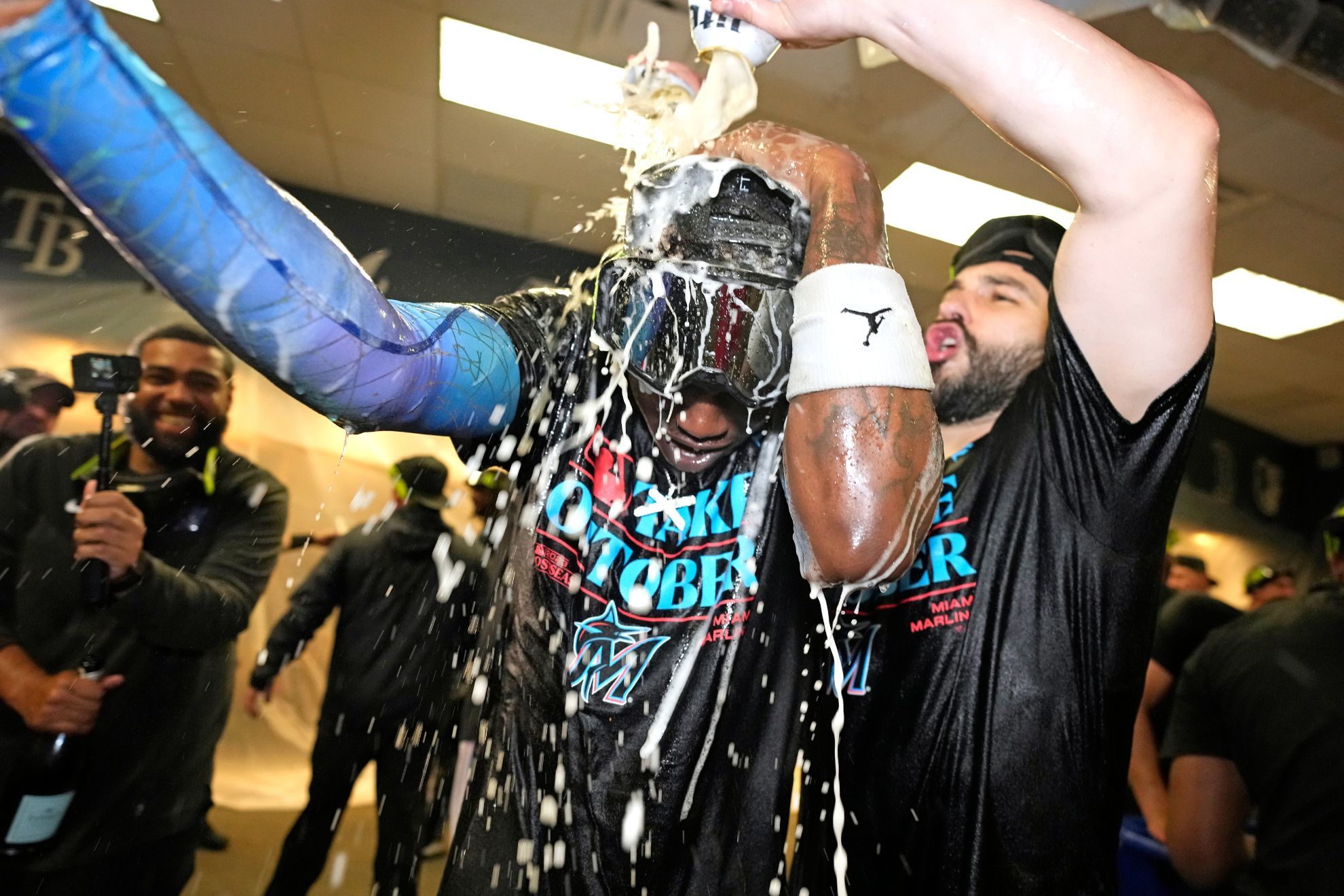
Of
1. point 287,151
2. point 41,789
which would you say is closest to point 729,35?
point 41,789

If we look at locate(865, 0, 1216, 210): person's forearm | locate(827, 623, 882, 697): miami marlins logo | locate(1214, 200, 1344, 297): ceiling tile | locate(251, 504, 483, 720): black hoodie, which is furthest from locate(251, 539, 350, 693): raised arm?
locate(1214, 200, 1344, 297): ceiling tile

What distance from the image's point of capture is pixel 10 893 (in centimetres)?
231

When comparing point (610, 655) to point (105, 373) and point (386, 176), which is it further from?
point (386, 176)

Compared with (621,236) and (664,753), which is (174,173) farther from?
(664,753)

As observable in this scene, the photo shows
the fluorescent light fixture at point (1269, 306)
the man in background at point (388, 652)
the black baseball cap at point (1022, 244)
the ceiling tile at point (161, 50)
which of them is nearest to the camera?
the black baseball cap at point (1022, 244)

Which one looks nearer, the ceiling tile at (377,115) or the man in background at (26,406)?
the man in background at (26,406)

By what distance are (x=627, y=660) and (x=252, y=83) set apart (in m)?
5.29

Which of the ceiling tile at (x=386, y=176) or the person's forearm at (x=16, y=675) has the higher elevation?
the ceiling tile at (x=386, y=176)

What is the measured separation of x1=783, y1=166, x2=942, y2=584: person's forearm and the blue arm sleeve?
0.59 meters

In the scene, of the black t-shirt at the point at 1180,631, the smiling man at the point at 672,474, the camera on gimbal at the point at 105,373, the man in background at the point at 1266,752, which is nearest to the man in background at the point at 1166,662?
the black t-shirt at the point at 1180,631

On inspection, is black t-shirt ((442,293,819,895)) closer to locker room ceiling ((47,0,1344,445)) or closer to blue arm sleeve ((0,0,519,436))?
blue arm sleeve ((0,0,519,436))

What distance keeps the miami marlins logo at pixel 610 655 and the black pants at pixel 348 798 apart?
2.90 meters

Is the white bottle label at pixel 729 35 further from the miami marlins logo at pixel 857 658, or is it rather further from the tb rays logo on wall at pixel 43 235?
the tb rays logo on wall at pixel 43 235

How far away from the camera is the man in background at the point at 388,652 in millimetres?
3746
